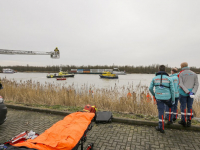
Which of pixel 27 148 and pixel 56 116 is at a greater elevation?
pixel 27 148

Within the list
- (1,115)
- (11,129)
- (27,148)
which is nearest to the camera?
(27,148)

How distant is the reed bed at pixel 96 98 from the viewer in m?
5.63

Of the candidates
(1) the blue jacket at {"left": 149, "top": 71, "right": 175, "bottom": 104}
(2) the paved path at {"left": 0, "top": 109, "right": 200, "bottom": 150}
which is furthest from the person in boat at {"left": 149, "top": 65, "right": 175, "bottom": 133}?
(2) the paved path at {"left": 0, "top": 109, "right": 200, "bottom": 150}

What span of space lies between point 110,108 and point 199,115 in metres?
3.59

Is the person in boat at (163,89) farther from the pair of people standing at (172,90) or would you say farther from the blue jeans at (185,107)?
the blue jeans at (185,107)

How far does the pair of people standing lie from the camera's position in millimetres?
3537

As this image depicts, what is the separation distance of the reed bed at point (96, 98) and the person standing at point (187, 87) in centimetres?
159

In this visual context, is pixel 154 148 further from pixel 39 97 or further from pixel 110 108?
pixel 39 97

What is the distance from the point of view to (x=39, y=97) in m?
7.41

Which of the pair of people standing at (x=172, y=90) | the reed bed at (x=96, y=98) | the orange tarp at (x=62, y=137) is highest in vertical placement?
the pair of people standing at (x=172, y=90)

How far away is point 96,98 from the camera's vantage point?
263 inches

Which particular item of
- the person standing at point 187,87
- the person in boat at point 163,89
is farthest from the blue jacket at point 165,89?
the person standing at point 187,87

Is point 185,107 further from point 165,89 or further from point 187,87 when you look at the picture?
point 165,89

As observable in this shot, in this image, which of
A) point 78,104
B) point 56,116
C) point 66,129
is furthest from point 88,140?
point 78,104
